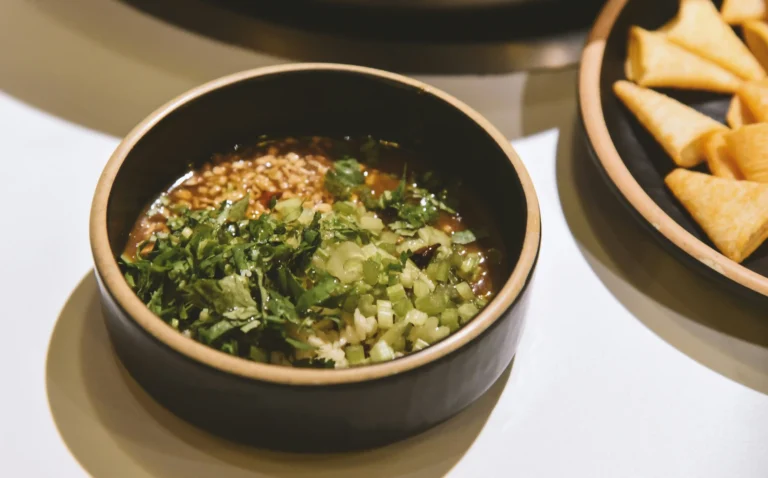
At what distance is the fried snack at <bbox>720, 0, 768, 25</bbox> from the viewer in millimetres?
1804

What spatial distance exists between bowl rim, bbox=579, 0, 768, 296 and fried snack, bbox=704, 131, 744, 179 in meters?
0.24

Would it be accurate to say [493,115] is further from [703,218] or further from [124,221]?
[124,221]

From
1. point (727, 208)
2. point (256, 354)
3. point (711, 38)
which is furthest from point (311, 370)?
point (711, 38)

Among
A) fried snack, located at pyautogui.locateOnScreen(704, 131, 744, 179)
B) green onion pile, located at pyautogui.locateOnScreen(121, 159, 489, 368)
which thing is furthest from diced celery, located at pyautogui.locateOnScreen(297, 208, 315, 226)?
fried snack, located at pyautogui.locateOnScreen(704, 131, 744, 179)

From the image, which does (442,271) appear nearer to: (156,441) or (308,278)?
(308,278)

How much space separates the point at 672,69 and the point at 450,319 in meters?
0.96

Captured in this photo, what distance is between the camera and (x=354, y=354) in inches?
40.4

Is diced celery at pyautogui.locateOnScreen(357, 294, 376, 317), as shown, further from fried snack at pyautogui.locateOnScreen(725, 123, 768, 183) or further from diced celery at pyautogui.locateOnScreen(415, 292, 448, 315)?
fried snack at pyautogui.locateOnScreen(725, 123, 768, 183)

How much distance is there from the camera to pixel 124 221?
3.90 feet

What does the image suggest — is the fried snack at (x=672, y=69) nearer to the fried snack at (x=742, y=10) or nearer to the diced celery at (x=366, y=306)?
the fried snack at (x=742, y=10)

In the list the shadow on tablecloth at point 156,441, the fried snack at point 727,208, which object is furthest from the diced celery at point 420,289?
the fried snack at point 727,208

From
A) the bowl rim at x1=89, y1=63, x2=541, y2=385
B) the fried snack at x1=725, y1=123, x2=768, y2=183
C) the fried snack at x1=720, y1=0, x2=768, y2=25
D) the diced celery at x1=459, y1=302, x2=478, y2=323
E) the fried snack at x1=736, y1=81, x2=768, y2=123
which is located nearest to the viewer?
the bowl rim at x1=89, y1=63, x2=541, y2=385

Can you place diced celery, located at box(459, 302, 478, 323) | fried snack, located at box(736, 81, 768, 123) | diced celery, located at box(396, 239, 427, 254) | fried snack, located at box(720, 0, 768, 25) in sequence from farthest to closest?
fried snack, located at box(720, 0, 768, 25) → fried snack, located at box(736, 81, 768, 123) → diced celery, located at box(396, 239, 427, 254) → diced celery, located at box(459, 302, 478, 323)

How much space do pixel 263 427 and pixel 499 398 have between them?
42cm
